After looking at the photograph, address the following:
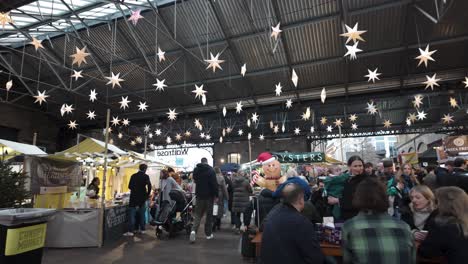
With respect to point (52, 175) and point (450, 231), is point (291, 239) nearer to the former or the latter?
point (450, 231)

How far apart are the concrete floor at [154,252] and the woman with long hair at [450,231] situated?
3365mm

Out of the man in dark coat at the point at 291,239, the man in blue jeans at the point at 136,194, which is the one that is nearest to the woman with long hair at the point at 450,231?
the man in dark coat at the point at 291,239

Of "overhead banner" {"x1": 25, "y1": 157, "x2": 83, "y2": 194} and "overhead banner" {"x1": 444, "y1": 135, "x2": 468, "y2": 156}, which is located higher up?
"overhead banner" {"x1": 444, "y1": 135, "x2": 468, "y2": 156}

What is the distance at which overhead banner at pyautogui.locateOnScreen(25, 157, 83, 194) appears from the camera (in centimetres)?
737

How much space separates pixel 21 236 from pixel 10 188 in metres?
1.64

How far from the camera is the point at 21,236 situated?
3.58 m

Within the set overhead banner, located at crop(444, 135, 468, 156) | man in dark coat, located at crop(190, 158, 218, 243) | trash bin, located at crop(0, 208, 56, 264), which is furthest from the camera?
overhead banner, located at crop(444, 135, 468, 156)

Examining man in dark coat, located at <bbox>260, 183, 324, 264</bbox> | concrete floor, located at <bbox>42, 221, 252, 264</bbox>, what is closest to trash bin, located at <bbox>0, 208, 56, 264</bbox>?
concrete floor, located at <bbox>42, 221, 252, 264</bbox>

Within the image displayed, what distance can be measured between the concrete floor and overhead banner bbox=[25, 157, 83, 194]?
99.8 inches

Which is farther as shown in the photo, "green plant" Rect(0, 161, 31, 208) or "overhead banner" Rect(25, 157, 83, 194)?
"overhead banner" Rect(25, 157, 83, 194)

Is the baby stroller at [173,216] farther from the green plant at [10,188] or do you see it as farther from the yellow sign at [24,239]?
the yellow sign at [24,239]

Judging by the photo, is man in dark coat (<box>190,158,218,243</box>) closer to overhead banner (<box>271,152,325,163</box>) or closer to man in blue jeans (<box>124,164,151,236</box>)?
man in blue jeans (<box>124,164,151,236</box>)

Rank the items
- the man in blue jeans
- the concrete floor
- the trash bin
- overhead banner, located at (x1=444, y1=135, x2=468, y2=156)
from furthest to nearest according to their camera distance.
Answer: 1. overhead banner, located at (x1=444, y1=135, x2=468, y2=156)
2. the man in blue jeans
3. the concrete floor
4. the trash bin

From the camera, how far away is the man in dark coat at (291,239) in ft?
7.05
